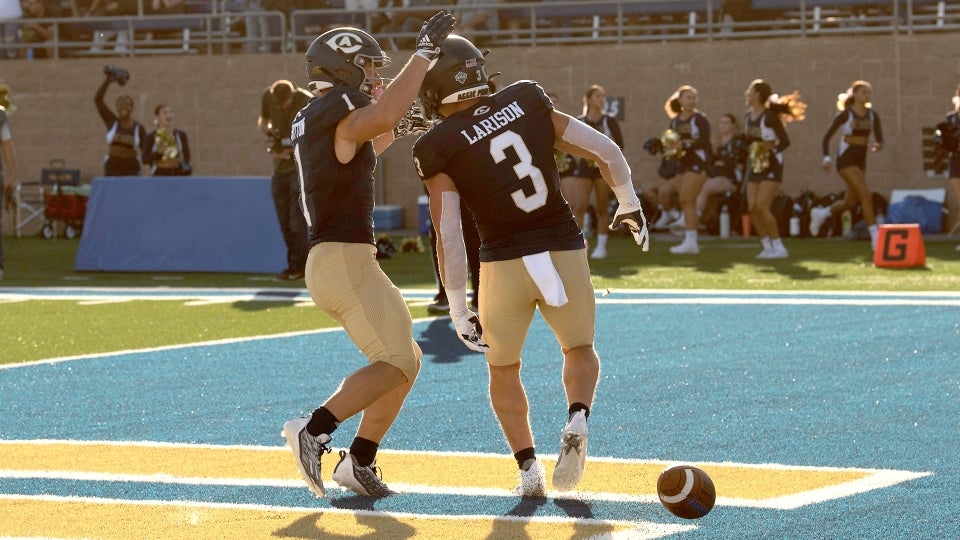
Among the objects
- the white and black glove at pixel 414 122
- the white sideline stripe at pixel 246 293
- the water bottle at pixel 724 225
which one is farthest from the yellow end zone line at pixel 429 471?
the water bottle at pixel 724 225

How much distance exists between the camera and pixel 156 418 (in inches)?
339

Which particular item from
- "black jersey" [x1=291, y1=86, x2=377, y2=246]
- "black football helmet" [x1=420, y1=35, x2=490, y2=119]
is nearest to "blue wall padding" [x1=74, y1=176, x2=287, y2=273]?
"black jersey" [x1=291, y1=86, x2=377, y2=246]

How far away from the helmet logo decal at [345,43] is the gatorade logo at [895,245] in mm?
12238

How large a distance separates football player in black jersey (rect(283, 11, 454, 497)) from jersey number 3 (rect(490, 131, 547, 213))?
1.33 feet

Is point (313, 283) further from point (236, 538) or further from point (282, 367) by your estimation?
point (282, 367)

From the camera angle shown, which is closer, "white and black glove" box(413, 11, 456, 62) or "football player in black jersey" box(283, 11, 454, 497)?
"white and black glove" box(413, 11, 456, 62)

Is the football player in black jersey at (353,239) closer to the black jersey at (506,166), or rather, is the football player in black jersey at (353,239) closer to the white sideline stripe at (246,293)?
the black jersey at (506,166)

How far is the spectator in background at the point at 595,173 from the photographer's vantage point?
749 inches

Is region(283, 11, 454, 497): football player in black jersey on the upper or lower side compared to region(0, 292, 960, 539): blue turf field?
upper

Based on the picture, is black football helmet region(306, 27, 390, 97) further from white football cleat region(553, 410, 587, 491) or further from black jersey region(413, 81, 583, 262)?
white football cleat region(553, 410, 587, 491)

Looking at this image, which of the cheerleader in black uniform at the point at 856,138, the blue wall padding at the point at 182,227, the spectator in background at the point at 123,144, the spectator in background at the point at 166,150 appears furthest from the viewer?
the spectator in background at the point at 123,144

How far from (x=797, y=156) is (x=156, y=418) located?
1817 cm

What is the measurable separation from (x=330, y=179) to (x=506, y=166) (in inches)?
27.7

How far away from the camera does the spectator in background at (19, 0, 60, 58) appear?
28.9 metres
